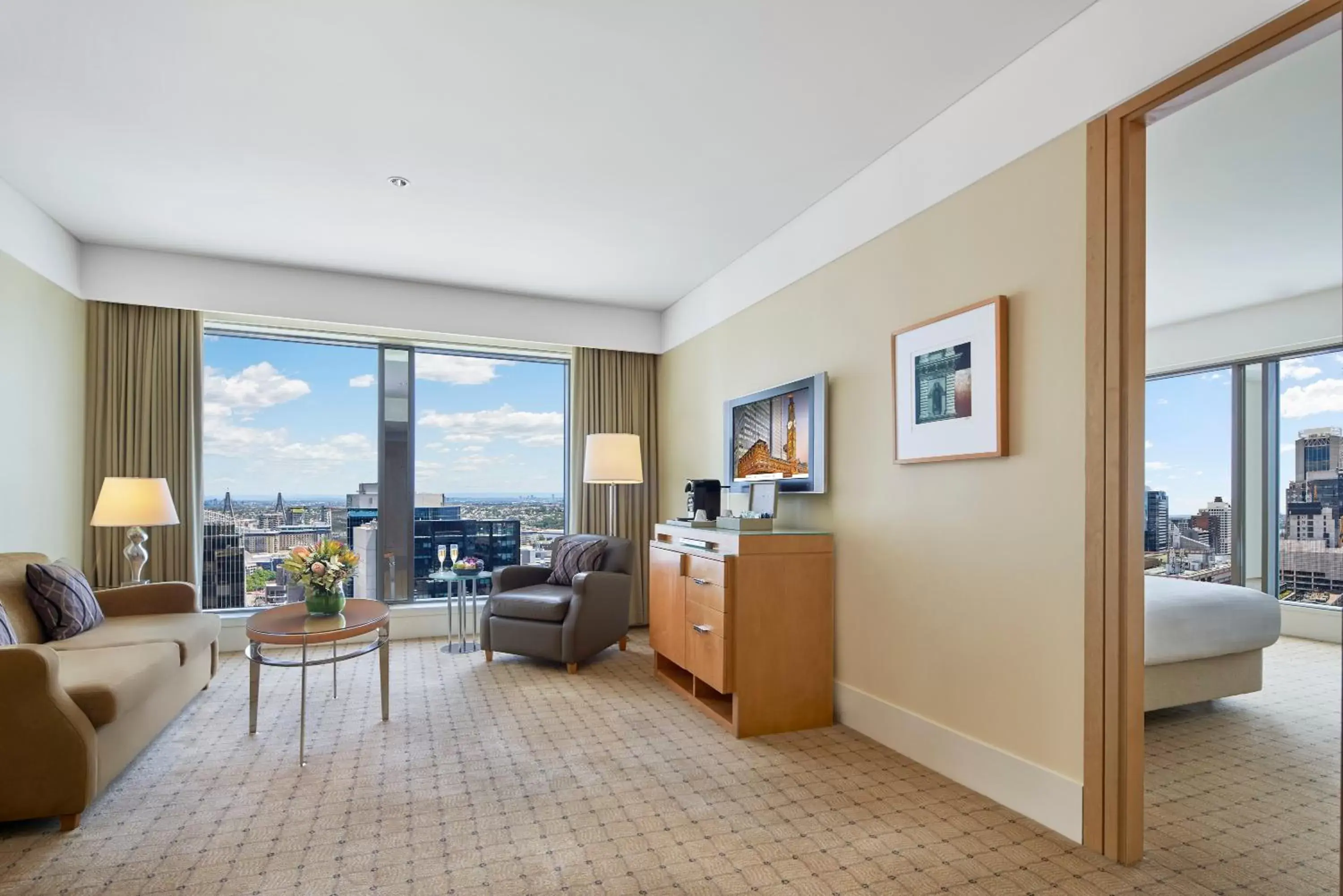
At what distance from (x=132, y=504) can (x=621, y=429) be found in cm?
349

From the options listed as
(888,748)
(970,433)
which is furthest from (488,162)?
(888,748)

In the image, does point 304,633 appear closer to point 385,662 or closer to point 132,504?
point 385,662

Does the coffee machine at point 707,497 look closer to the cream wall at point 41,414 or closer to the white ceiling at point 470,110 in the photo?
the white ceiling at point 470,110

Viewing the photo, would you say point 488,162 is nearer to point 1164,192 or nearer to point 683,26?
point 683,26

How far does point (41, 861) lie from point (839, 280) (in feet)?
12.9

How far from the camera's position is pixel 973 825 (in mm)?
2465

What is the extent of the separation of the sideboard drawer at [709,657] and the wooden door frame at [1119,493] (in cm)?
158

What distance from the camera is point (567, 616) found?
4598mm

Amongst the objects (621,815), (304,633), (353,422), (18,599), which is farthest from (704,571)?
(353,422)

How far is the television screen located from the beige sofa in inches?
Answer: 125

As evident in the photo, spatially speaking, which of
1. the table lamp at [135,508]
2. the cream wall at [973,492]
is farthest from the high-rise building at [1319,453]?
the table lamp at [135,508]

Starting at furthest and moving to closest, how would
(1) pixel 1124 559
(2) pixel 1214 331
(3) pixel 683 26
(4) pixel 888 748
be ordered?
(2) pixel 1214 331 → (4) pixel 888 748 → (3) pixel 683 26 → (1) pixel 1124 559

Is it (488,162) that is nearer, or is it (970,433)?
(970,433)

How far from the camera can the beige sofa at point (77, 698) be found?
7.70ft
